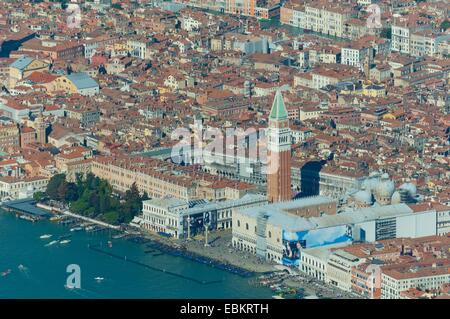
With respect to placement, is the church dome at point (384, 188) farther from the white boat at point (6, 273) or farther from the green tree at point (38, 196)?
the green tree at point (38, 196)

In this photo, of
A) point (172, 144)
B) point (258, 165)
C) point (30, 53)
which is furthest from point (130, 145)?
point (30, 53)

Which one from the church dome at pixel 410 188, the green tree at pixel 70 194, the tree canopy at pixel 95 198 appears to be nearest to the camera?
the church dome at pixel 410 188

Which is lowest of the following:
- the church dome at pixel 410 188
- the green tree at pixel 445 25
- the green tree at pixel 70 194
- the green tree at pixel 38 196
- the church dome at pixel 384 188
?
the green tree at pixel 445 25

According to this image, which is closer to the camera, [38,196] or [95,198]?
[95,198]

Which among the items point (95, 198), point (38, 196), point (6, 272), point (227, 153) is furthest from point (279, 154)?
point (38, 196)

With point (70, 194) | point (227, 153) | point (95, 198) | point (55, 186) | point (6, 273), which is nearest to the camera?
point (6, 273)

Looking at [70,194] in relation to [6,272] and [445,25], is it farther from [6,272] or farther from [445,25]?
[445,25]

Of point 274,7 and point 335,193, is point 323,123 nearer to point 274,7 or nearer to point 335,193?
point 335,193

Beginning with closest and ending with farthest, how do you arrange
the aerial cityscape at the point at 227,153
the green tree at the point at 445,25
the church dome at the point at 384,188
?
the aerial cityscape at the point at 227,153, the church dome at the point at 384,188, the green tree at the point at 445,25

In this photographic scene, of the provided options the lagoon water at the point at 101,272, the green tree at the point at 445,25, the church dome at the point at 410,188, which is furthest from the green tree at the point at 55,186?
the green tree at the point at 445,25
